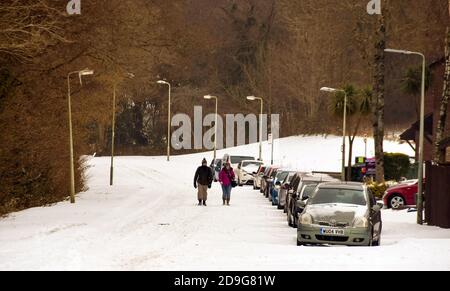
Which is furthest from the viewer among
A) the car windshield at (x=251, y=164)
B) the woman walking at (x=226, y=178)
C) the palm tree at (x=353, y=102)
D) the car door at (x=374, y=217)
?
the palm tree at (x=353, y=102)

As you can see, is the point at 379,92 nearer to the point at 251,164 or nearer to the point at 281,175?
the point at 281,175

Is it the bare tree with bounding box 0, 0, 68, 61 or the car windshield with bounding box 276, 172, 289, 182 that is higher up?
the bare tree with bounding box 0, 0, 68, 61

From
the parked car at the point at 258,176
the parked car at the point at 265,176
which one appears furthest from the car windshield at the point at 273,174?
the parked car at the point at 258,176

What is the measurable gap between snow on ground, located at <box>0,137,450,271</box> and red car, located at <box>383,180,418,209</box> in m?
1.58

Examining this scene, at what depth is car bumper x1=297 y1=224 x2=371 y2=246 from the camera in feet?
65.6

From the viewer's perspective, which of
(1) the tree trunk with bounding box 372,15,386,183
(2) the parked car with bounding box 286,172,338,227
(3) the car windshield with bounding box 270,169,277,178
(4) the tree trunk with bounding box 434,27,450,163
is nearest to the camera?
(2) the parked car with bounding box 286,172,338,227

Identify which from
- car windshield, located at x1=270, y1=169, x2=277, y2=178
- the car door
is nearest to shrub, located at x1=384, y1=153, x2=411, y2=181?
car windshield, located at x1=270, y1=169, x2=277, y2=178

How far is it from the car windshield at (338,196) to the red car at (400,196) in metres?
15.8

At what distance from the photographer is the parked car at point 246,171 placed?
56.5 m

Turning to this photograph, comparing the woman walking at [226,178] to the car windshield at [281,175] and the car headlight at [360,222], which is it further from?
the car headlight at [360,222]

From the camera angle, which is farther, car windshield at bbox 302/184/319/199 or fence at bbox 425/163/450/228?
car windshield at bbox 302/184/319/199

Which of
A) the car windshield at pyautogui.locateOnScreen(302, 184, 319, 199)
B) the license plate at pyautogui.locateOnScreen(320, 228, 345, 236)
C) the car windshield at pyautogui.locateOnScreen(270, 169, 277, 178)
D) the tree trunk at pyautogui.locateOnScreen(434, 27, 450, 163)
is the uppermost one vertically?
the tree trunk at pyautogui.locateOnScreen(434, 27, 450, 163)

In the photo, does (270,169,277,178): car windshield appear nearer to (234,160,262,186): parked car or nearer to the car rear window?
(234,160,262,186): parked car

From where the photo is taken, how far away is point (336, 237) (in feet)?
65.7
